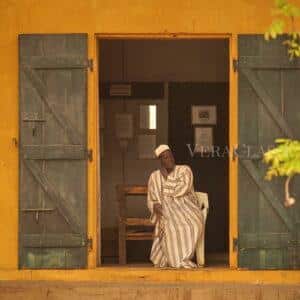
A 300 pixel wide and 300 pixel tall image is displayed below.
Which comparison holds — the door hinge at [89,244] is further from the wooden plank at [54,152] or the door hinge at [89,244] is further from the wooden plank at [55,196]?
the wooden plank at [54,152]

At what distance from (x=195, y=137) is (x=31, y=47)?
11.6 feet

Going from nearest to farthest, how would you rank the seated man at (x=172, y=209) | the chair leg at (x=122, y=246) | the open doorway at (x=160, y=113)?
the seated man at (x=172, y=209) < the chair leg at (x=122, y=246) < the open doorway at (x=160, y=113)

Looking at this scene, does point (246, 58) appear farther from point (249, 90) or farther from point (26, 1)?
point (26, 1)

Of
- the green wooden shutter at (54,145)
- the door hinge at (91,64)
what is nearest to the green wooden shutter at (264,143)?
the door hinge at (91,64)

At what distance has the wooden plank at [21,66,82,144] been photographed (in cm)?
1054

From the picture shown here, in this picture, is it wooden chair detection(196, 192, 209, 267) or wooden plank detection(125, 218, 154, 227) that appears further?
wooden plank detection(125, 218, 154, 227)

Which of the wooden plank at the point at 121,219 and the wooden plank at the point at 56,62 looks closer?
the wooden plank at the point at 56,62

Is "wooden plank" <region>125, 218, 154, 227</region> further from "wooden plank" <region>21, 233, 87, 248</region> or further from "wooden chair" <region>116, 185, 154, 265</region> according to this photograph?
"wooden plank" <region>21, 233, 87, 248</region>

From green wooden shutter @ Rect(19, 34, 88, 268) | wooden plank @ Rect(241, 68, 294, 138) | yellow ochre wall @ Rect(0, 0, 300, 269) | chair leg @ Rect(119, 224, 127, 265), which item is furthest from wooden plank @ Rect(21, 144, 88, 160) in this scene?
wooden plank @ Rect(241, 68, 294, 138)

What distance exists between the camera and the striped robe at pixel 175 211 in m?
11.2

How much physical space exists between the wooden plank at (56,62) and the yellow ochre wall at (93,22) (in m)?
0.12

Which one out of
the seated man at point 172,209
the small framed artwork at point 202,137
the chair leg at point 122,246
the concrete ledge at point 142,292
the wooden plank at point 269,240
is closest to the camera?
the concrete ledge at point 142,292

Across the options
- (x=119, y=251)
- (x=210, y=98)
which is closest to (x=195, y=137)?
(x=210, y=98)

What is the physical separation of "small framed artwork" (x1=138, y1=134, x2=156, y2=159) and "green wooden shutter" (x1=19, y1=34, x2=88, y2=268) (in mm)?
2889
